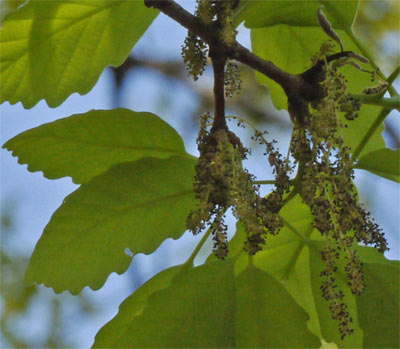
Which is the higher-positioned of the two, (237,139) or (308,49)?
(308,49)

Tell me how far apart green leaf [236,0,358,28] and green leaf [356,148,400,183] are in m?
0.20

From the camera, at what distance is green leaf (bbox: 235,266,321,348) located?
731mm

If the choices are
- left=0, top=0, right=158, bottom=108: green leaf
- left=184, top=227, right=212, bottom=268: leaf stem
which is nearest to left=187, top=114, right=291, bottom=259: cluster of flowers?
left=184, top=227, right=212, bottom=268: leaf stem

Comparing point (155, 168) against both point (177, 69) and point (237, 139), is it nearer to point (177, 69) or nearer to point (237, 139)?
point (237, 139)

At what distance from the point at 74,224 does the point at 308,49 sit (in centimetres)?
49

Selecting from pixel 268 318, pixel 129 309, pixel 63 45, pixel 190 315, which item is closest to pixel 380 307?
pixel 268 318

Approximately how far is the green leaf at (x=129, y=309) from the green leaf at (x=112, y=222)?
0.22ft

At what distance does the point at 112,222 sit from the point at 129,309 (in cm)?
15

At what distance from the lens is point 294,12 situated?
0.86 meters

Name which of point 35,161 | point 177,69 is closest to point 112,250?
point 35,161

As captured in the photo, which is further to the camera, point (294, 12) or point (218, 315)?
point (294, 12)

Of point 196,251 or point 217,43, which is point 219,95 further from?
point 196,251

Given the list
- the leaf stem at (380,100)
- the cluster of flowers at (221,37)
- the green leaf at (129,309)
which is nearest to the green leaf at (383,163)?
the leaf stem at (380,100)

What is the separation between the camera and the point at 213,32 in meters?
0.74
